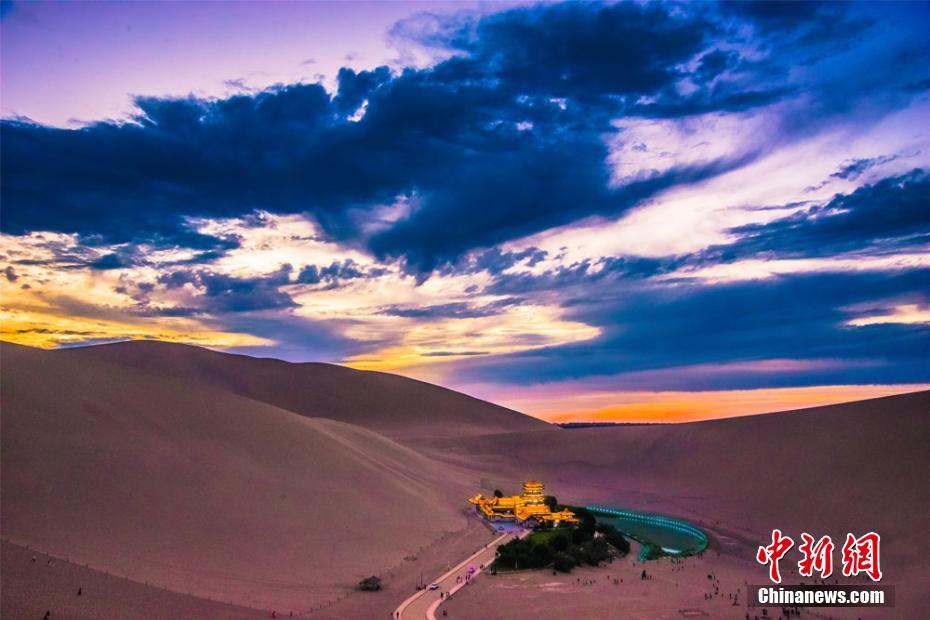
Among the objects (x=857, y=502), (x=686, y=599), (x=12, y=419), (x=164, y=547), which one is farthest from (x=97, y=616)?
(x=857, y=502)

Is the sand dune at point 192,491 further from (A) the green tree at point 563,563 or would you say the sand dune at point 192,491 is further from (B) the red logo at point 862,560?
(B) the red logo at point 862,560

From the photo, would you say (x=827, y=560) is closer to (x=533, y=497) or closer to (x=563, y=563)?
(x=563, y=563)

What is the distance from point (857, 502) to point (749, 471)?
1333 cm

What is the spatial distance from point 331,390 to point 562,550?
292 ft

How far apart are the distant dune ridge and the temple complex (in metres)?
2.20

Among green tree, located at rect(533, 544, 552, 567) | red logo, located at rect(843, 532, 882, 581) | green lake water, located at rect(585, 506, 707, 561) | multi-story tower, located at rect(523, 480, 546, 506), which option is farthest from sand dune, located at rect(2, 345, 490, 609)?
red logo, located at rect(843, 532, 882, 581)

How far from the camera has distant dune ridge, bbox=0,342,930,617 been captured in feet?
88.3

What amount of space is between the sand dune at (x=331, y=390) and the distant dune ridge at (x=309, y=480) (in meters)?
35.9

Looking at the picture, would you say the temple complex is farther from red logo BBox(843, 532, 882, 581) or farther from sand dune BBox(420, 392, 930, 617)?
red logo BBox(843, 532, 882, 581)

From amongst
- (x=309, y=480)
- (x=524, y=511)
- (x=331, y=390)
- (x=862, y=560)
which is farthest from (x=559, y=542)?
(x=331, y=390)

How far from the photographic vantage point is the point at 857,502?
4200 centimetres

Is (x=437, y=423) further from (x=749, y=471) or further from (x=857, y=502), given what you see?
(x=857, y=502)

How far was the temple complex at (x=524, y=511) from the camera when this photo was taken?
43.0m

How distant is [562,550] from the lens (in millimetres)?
34969
